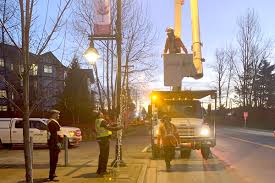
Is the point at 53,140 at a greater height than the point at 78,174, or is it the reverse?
the point at 53,140

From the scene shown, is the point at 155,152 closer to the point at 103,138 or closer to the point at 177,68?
the point at 177,68

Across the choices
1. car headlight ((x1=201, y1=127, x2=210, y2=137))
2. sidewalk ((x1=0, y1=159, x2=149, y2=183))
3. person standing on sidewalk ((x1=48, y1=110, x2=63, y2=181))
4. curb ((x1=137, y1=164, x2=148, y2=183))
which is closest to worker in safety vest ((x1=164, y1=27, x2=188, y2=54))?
car headlight ((x1=201, y1=127, x2=210, y2=137))

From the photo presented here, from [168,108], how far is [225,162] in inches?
140

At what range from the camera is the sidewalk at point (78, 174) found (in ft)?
43.7

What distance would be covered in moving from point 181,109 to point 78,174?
26.6 ft

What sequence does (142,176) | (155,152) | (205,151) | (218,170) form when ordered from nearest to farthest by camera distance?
(142,176)
(218,170)
(205,151)
(155,152)

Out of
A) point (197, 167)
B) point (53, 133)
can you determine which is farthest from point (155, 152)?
point (53, 133)

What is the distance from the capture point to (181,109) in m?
21.8

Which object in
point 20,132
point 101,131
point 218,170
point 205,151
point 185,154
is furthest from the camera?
point 20,132

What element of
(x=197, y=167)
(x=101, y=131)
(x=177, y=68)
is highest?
(x=177, y=68)

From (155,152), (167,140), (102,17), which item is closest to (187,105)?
(155,152)

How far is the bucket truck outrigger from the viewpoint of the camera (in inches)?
764

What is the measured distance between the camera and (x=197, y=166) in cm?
1822

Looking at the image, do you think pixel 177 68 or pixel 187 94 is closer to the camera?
pixel 177 68
